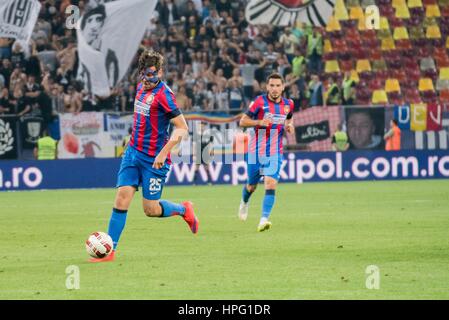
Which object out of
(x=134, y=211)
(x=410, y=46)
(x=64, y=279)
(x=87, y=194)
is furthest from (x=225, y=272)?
(x=410, y=46)

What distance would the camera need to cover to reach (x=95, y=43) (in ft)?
90.5

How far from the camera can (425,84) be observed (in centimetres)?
3434

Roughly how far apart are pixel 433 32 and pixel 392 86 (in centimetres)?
269

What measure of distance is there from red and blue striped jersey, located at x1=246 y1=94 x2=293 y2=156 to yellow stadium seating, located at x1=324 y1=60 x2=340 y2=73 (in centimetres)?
1778

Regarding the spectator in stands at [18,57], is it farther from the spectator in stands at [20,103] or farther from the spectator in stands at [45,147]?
the spectator in stands at [45,147]

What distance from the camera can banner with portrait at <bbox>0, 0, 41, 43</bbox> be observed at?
2762 cm

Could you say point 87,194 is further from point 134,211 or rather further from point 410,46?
point 410,46

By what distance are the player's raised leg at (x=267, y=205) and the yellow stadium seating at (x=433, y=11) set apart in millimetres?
21102

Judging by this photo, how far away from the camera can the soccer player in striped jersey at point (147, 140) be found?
11906 mm

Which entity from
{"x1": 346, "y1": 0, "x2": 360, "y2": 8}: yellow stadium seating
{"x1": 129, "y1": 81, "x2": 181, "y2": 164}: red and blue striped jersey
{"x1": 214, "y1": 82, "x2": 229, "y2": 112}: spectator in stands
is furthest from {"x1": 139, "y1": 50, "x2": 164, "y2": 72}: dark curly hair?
{"x1": 346, "y1": 0, "x2": 360, "y2": 8}: yellow stadium seating

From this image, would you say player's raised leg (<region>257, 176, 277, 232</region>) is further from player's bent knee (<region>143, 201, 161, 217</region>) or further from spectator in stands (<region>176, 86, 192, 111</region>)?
spectator in stands (<region>176, 86, 192, 111</region>)

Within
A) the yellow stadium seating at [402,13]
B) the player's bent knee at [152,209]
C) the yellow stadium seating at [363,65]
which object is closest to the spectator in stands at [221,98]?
the yellow stadium seating at [363,65]

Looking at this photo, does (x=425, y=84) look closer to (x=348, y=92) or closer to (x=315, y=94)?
(x=348, y=92)

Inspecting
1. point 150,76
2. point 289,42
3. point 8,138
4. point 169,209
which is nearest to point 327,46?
point 289,42
